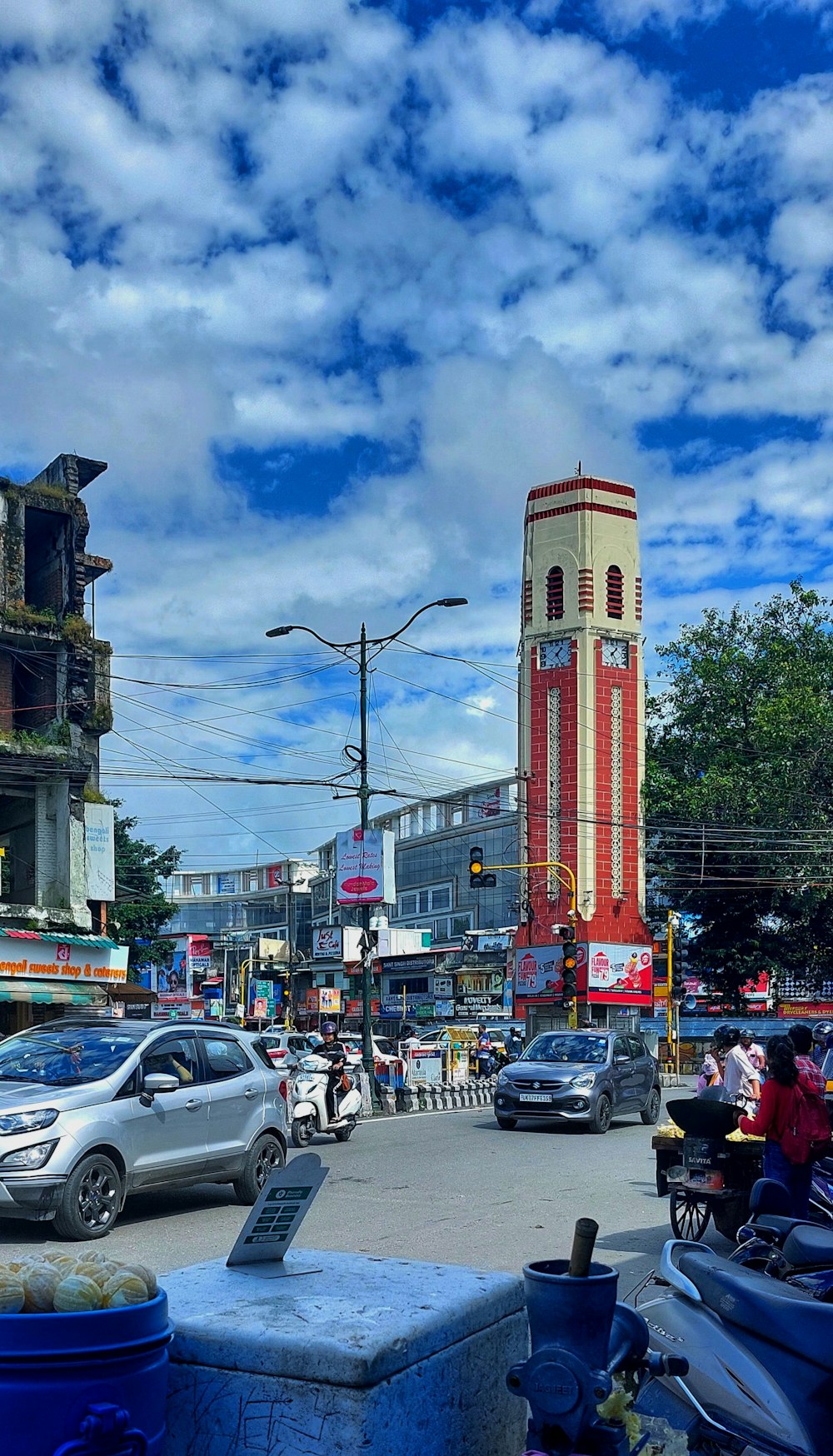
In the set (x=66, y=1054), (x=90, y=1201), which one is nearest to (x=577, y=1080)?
(x=66, y=1054)

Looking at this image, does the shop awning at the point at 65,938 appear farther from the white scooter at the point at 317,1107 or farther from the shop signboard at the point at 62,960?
the white scooter at the point at 317,1107

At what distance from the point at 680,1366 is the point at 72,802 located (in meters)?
30.0

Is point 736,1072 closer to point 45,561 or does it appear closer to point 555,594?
point 45,561

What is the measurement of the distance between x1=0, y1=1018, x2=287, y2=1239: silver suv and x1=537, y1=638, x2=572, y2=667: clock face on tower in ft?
116

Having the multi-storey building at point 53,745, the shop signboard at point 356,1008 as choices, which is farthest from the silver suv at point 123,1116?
the shop signboard at point 356,1008

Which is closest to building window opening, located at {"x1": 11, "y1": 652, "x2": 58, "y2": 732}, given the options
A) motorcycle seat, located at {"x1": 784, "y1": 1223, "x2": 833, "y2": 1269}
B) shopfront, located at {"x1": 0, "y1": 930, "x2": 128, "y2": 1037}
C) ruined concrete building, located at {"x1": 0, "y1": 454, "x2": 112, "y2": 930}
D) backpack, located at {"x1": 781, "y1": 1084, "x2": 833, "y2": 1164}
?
ruined concrete building, located at {"x1": 0, "y1": 454, "x2": 112, "y2": 930}

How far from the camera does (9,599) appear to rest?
31.6 metres

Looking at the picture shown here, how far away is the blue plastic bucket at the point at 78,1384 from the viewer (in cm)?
237

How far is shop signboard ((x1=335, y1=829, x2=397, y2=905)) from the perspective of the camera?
26125mm

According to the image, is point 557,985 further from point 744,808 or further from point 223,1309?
point 223,1309

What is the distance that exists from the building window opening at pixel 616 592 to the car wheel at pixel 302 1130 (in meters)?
31.0

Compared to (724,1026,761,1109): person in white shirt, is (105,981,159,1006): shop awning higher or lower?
lower

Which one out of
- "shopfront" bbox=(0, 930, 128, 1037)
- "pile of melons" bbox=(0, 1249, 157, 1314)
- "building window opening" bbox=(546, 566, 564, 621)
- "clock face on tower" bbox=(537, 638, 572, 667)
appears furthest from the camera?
"building window opening" bbox=(546, 566, 564, 621)

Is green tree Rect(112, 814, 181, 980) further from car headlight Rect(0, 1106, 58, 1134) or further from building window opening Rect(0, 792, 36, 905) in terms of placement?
car headlight Rect(0, 1106, 58, 1134)
